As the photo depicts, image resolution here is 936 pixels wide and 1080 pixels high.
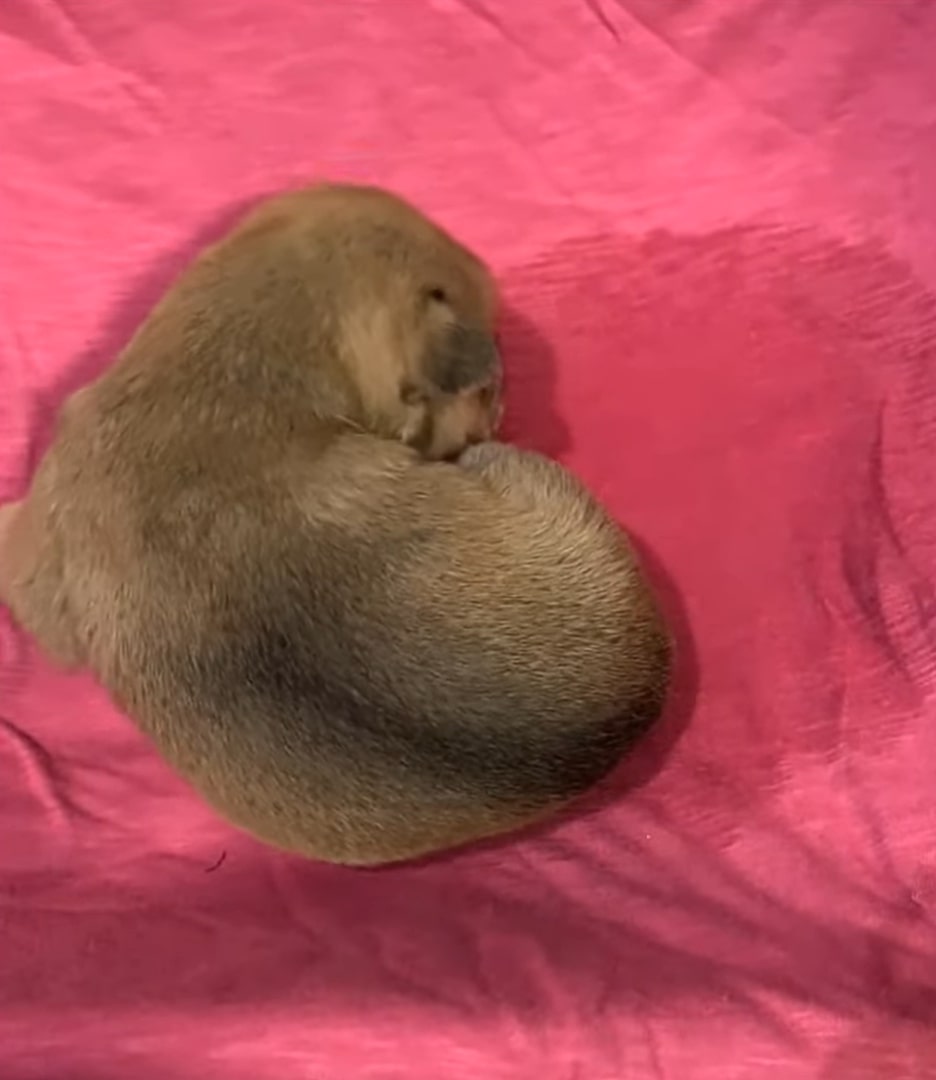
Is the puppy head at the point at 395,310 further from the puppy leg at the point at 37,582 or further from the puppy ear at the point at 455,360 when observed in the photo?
the puppy leg at the point at 37,582

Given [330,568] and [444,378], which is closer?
[330,568]

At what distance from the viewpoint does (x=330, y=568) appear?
146cm

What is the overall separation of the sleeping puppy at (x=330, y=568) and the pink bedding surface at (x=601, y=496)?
0.22 metres

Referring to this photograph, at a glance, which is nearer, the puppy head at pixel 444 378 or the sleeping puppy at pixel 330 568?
the sleeping puppy at pixel 330 568

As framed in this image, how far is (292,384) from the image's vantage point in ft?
4.94

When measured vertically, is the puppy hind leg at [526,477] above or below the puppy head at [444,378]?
A: below

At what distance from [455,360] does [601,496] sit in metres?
0.32

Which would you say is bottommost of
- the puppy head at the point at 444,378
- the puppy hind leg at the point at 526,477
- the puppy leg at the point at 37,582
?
the puppy leg at the point at 37,582

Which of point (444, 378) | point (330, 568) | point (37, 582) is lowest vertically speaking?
point (37, 582)

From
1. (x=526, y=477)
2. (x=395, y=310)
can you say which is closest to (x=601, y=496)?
(x=526, y=477)

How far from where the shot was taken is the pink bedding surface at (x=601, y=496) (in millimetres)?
1698

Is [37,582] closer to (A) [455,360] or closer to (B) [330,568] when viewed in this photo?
(B) [330,568]

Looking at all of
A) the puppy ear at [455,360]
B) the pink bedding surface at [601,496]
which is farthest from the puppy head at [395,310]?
the pink bedding surface at [601,496]

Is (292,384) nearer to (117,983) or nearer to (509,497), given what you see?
(509,497)
